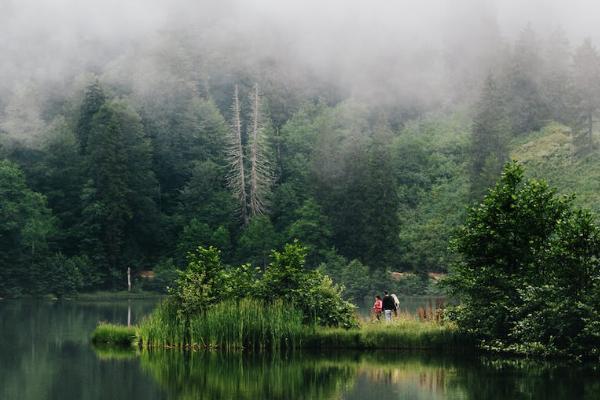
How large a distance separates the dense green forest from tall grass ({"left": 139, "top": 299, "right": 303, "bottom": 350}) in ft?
158

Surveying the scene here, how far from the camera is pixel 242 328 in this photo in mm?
39094

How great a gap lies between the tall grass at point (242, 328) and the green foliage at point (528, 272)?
22.5 ft

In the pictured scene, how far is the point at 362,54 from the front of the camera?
13462 cm

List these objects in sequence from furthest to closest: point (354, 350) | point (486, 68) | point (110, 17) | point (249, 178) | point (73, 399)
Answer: point (110, 17)
point (486, 68)
point (249, 178)
point (354, 350)
point (73, 399)

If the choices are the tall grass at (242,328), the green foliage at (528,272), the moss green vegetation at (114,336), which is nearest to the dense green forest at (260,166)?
the moss green vegetation at (114,336)

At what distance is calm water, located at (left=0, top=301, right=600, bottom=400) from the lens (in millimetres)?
27047

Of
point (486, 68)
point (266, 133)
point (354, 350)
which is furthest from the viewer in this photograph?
point (486, 68)

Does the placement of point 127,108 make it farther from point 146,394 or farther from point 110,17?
point 146,394

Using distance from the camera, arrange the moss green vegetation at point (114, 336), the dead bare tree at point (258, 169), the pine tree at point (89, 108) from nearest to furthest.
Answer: the moss green vegetation at point (114, 336) < the dead bare tree at point (258, 169) < the pine tree at point (89, 108)

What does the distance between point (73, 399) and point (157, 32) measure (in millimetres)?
112117

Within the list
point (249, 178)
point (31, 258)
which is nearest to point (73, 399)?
point (31, 258)

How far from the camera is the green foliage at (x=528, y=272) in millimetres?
34250

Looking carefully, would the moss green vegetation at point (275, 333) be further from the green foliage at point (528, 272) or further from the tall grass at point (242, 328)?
the green foliage at point (528, 272)

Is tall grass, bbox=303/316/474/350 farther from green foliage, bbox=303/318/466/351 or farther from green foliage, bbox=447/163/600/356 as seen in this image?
green foliage, bbox=447/163/600/356
